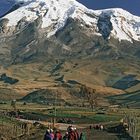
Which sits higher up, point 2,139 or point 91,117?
point 91,117

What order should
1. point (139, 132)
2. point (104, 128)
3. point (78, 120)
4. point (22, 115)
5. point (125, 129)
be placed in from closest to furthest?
1. point (139, 132)
2. point (125, 129)
3. point (104, 128)
4. point (78, 120)
5. point (22, 115)

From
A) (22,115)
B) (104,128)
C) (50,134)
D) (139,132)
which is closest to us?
(50,134)

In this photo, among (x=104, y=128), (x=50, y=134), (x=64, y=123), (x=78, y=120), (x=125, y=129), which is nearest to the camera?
(x=50, y=134)

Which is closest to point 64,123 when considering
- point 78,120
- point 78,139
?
point 78,120

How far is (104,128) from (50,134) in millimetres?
53560

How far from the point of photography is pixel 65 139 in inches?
1977

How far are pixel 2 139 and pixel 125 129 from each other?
1071 inches

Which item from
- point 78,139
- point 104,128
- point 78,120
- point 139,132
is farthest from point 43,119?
point 78,139

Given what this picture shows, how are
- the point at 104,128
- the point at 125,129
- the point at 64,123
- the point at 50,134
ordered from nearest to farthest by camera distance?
the point at 50,134 → the point at 125,129 → the point at 104,128 → the point at 64,123

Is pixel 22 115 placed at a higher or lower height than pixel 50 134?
higher

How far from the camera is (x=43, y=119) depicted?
13225cm

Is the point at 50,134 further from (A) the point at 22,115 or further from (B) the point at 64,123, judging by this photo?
(A) the point at 22,115

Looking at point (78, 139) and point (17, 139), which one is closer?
point (78, 139)

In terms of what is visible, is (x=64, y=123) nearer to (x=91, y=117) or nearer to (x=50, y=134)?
(x=91, y=117)
